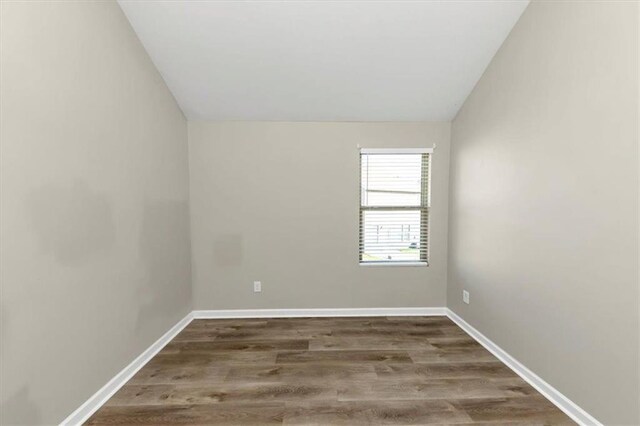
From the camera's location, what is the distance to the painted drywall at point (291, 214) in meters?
3.64

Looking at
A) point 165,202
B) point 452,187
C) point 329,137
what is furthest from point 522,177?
point 165,202

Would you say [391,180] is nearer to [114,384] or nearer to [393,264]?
[393,264]

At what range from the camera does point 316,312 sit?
3.73 meters

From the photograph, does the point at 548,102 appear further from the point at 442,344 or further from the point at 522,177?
the point at 442,344

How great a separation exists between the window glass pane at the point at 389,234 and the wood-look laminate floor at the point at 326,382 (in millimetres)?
873

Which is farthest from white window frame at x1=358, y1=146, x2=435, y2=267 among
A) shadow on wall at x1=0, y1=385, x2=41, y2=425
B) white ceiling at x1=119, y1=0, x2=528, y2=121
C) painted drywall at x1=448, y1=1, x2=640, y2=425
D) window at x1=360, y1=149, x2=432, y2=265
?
shadow on wall at x1=0, y1=385, x2=41, y2=425

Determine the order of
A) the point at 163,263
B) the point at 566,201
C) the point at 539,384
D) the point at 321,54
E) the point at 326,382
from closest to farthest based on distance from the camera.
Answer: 1. the point at 566,201
2. the point at 539,384
3. the point at 326,382
4. the point at 321,54
5. the point at 163,263

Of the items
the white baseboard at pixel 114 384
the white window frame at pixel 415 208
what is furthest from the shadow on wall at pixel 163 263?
the white window frame at pixel 415 208

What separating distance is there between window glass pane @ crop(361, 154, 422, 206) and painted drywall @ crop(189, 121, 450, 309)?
0.49 feet

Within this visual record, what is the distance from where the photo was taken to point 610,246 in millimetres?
1728

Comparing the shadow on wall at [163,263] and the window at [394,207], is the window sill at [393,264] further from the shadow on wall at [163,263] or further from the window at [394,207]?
the shadow on wall at [163,263]

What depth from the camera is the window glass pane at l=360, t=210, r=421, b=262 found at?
378 centimetres

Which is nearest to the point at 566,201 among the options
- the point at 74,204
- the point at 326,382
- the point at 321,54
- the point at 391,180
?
the point at 391,180

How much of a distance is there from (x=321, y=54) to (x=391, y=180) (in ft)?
5.28
